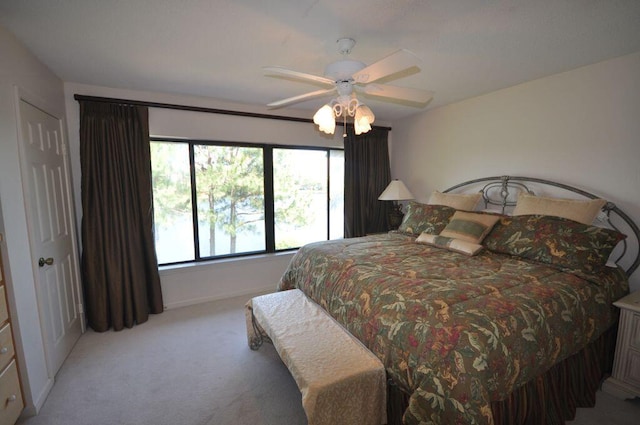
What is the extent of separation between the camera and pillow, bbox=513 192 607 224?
224 cm

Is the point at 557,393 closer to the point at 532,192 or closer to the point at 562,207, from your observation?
the point at 562,207

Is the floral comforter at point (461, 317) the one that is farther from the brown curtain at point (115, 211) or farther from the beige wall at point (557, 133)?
the brown curtain at point (115, 211)

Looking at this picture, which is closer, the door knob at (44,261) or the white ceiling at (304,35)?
the white ceiling at (304,35)

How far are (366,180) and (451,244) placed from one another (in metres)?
1.92

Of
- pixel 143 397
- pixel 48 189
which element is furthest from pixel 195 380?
pixel 48 189

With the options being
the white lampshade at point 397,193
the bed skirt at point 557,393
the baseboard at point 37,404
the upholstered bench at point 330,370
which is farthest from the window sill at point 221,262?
the bed skirt at point 557,393

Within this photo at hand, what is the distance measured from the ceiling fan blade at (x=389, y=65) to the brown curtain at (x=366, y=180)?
234 centimetres

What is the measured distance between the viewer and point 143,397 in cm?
195

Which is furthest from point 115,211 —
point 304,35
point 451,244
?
point 451,244

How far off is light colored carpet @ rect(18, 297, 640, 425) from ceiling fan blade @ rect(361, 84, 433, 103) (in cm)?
210

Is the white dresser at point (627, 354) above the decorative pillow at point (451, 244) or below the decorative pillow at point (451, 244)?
below

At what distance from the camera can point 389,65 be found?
1544 mm

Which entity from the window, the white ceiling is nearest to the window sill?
the window

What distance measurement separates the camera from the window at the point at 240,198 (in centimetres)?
329
